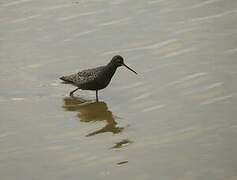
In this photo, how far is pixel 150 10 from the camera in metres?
17.9

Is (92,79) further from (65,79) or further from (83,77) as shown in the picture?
(65,79)

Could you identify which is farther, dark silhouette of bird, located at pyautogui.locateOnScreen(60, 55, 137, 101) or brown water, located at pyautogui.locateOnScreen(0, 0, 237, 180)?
dark silhouette of bird, located at pyautogui.locateOnScreen(60, 55, 137, 101)

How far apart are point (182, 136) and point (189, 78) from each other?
2582 mm

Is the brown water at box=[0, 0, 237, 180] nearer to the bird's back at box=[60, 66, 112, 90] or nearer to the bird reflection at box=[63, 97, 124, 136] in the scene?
the bird reflection at box=[63, 97, 124, 136]

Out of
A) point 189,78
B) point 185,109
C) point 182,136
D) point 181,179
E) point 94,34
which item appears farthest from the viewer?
point 94,34

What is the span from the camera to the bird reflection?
42.3 feet

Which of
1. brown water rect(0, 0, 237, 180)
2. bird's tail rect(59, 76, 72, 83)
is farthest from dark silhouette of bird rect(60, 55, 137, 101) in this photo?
brown water rect(0, 0, 237, 180)

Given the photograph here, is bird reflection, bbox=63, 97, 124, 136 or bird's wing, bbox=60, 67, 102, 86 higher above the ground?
bird's wing, bbox=60, 67, 102, 86

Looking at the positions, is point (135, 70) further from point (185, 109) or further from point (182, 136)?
point (182, 136)

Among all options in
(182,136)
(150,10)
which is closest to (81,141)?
(182,136)

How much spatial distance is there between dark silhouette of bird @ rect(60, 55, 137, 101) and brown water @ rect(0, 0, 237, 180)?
0.93ft

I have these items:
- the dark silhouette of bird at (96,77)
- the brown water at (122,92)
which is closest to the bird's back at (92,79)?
the dark silhouette of bird at (96,77)

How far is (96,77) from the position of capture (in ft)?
46.1

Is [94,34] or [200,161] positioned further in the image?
[94,34]
